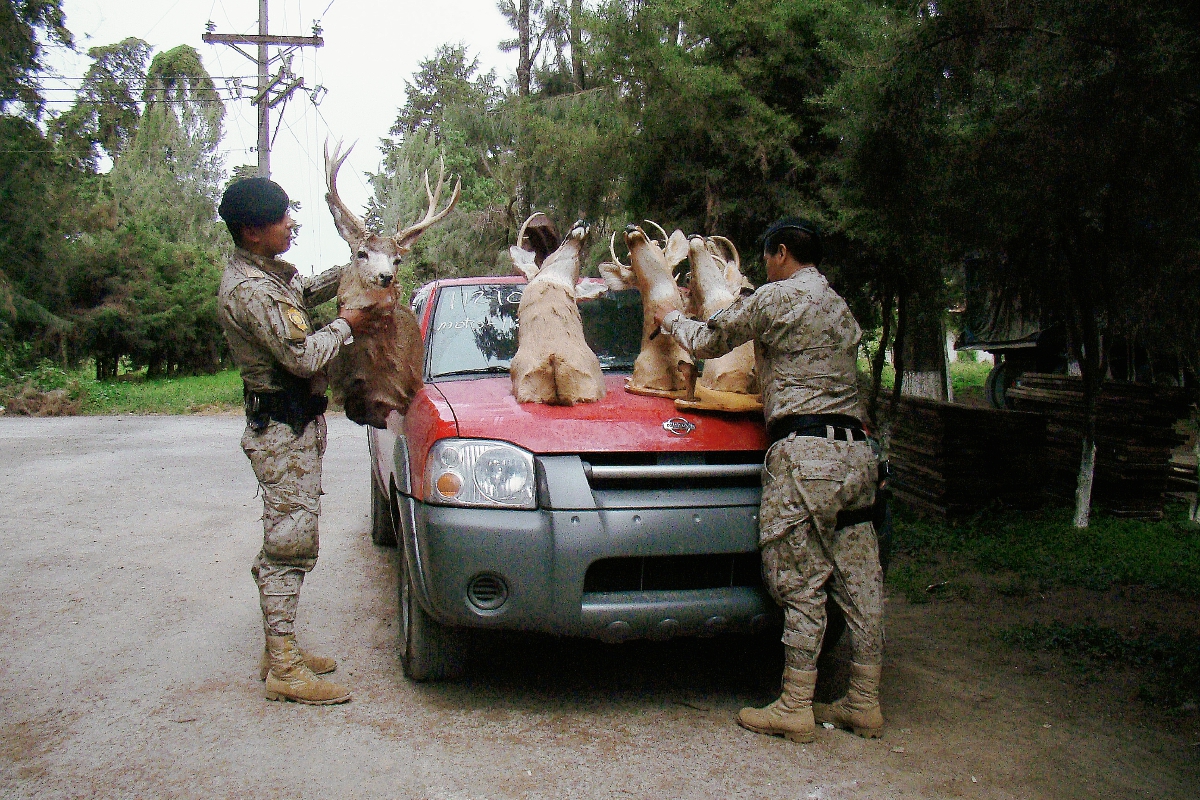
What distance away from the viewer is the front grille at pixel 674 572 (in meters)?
Result: 3.54

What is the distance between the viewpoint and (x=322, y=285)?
13.4 feet

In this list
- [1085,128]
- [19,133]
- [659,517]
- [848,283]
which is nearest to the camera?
[659,517]

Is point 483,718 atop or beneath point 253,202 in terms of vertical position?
beneath

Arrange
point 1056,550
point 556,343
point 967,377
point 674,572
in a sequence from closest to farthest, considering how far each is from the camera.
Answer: point 674,572 → point 556,343 → point 1056,550 → point 967,377

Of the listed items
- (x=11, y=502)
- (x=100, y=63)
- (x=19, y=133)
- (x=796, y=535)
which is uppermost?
(x=100, y=63)

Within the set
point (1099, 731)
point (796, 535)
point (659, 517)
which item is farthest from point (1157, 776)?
point (659, 517)

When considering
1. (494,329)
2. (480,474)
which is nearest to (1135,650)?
(480,474)

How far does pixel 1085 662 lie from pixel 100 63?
3396 cm

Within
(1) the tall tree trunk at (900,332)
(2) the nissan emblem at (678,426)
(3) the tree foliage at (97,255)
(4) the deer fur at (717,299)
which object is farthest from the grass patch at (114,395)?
(2) the nissan emblem at (678,426)

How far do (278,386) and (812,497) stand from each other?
7.33 ft

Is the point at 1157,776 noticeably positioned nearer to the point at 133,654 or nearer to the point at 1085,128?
the point at 1085,128

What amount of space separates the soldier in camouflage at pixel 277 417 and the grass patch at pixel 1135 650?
3486 millimetres

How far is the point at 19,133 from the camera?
2188cm

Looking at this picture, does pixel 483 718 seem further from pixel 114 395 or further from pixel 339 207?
pixel 114 395
